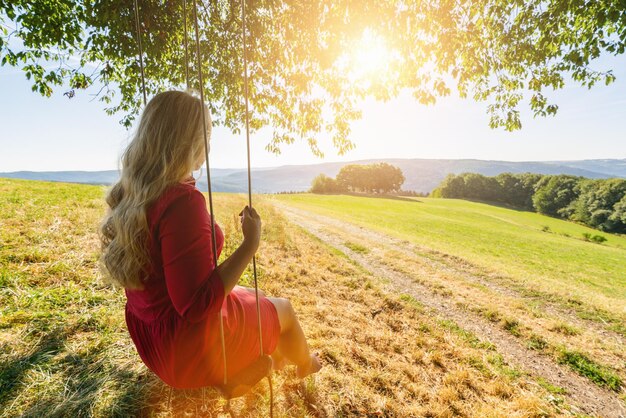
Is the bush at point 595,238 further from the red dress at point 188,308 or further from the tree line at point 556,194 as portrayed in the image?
the red dress at point 188,308

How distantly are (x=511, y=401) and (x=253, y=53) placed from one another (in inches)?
280

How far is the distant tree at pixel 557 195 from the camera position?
247ft

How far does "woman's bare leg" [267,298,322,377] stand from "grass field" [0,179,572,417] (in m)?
0.43

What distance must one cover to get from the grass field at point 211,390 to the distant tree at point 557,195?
92.0m

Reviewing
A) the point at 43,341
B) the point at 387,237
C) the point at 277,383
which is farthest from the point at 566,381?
the point at 387,237

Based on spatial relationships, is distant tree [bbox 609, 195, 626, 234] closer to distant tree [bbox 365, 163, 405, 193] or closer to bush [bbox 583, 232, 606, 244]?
bush [bbox 583, 232, 606, 244]

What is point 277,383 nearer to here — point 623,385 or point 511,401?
point 511,401

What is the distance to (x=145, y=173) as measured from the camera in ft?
5.55

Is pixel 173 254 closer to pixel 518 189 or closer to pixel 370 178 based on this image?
pixel 370 178

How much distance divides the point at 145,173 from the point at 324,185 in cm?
8461

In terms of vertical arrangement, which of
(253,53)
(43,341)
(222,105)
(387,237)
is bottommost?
(387,237)

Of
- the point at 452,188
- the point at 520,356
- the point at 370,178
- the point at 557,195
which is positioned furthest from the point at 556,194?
the point at 520,356

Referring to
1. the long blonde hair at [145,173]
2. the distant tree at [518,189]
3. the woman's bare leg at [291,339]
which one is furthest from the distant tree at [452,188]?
the long blonde hair at [145,173]

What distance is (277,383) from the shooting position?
307 centimetres
